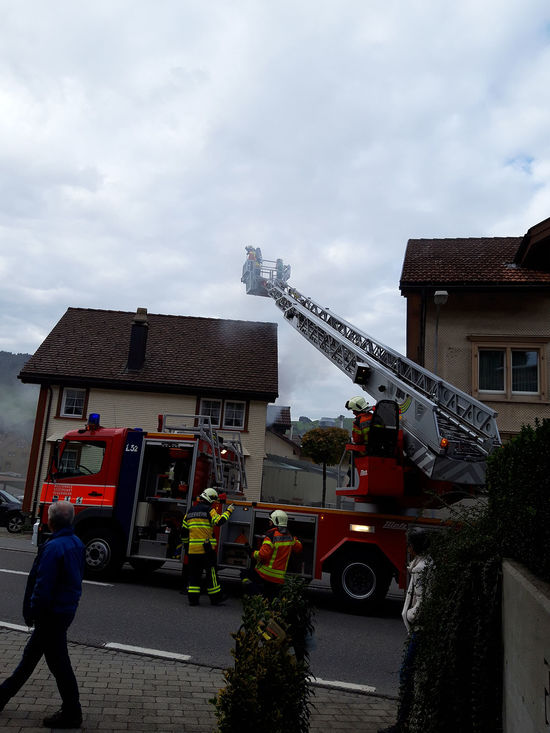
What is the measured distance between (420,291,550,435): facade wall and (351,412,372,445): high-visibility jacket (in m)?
7.78

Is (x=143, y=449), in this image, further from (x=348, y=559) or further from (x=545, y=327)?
(x=545, y=327)

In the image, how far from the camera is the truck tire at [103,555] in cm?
989

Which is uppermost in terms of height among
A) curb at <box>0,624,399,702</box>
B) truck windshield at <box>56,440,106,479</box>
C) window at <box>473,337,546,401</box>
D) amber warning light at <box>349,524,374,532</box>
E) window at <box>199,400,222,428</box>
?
window at <box>473,337,546,401</box>

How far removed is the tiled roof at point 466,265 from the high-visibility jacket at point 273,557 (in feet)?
35.3

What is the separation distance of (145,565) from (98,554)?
1.44 meters

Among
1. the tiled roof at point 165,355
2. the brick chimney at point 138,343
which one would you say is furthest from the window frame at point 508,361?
the brick chimney at point 138,343

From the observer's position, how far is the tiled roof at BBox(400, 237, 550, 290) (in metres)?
16.4

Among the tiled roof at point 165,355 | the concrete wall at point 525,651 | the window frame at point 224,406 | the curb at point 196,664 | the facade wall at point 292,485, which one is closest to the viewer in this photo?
the concrete wall at point 525,651

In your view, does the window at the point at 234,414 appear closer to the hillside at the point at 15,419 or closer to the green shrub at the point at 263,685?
the hillside at the point at 15,419

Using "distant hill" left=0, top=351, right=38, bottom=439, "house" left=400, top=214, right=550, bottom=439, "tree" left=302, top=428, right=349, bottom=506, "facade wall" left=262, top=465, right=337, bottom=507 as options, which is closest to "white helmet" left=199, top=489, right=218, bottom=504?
"house" left=400, top=214, right=550, bottom=439

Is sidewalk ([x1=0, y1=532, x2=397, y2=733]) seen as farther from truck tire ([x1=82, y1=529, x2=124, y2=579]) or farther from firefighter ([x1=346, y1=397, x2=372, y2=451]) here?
firefighter ([x1=346, y1=397, x2=372, y2=451])

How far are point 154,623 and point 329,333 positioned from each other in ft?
25.7

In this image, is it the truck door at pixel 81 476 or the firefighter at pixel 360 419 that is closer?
the firefighter at pixel 360 419

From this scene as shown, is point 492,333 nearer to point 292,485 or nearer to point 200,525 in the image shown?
point 200,525
